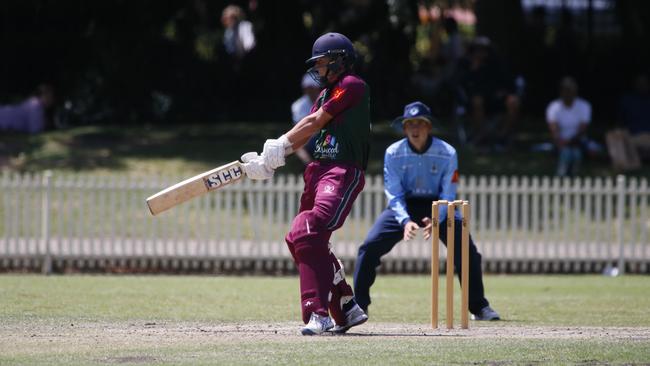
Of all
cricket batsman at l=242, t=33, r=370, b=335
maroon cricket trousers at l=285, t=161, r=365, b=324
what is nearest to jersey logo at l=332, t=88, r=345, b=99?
cricket batsman at l=242, t=33, r=370, b=335

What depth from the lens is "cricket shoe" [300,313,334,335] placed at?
29.0ft

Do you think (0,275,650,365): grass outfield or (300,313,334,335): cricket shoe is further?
(300,313,334,335): cricket shoe

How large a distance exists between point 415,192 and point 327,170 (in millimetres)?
1996

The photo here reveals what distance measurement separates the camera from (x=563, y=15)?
2936 centimetres

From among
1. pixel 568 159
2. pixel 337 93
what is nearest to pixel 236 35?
pixel 568 159

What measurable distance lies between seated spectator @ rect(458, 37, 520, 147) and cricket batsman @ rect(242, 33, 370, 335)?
1253cm

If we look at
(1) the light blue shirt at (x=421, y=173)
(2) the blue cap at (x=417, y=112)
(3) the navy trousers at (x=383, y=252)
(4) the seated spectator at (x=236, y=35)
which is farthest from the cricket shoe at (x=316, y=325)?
(4) the seated spectator at (x=236, y=35)

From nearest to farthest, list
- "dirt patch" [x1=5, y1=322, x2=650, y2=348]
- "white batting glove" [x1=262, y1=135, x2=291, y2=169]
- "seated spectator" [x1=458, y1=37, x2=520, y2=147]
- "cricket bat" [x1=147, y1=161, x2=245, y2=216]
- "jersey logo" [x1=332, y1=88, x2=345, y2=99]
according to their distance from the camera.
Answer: "dirt patch" [x1=5, y1=322, x2=650, y2=348]
"white batting glove" [x1=262, y1=135, x2=291, y2=169]
"cricket bat" [x1=147, y1=161, x2=245, y2=216]
"jersey logo" [x1=332, y1=88, x2=345, y2=99]
"seated spectator" [x1=458, y1=37, x2=520, y2=147]

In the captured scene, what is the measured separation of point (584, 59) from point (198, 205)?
1312 centimetres

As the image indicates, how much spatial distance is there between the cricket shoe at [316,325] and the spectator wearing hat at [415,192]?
1928 mm

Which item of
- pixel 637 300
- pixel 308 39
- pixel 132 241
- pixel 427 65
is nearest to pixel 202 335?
pixel 637 300

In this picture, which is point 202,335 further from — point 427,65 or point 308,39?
point 427,65

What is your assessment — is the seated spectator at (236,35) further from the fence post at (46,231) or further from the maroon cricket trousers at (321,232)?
the maroon cricket trousers at (321,232)

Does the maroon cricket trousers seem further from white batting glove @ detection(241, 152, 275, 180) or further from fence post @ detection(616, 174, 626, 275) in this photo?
fence post @ detection(616, 174, 626, 275)
